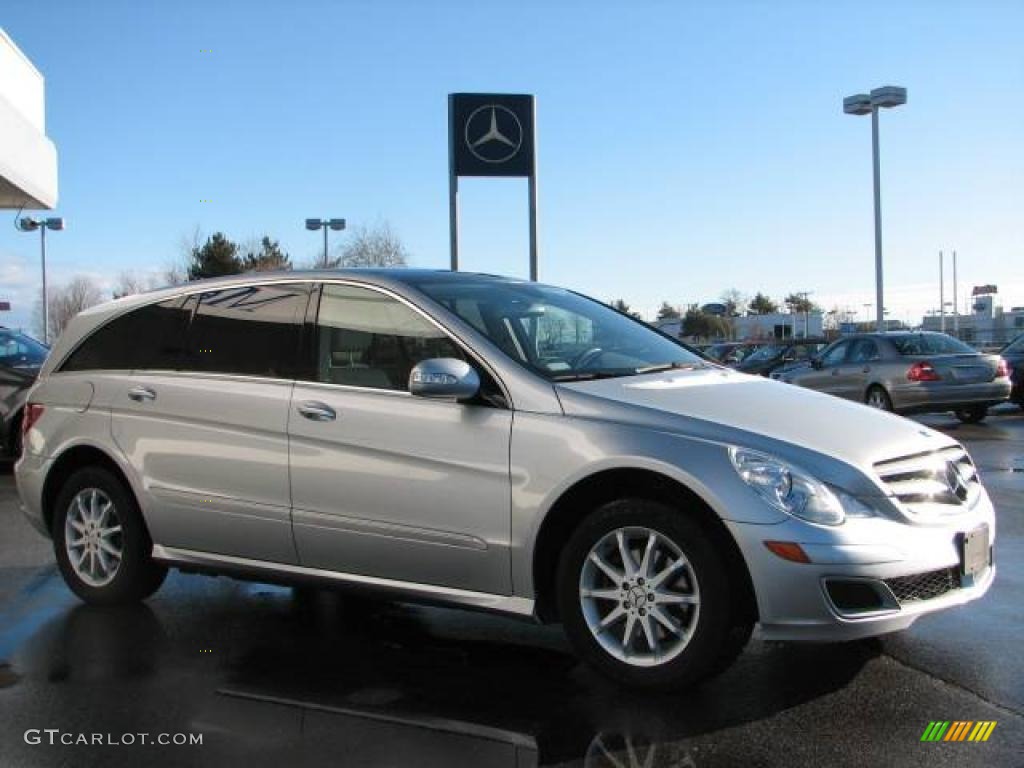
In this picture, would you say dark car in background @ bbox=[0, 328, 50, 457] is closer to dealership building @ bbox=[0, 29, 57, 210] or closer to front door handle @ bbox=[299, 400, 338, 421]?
front door handle @ bbox=[299, 400, 338, 421]

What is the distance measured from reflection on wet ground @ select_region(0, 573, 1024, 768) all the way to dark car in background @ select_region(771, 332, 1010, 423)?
36.3 ft

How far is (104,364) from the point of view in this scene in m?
5.73

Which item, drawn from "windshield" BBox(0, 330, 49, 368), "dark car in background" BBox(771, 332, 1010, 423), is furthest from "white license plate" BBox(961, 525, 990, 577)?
"dark car in background" BBox(771, 332, 1010, 423)

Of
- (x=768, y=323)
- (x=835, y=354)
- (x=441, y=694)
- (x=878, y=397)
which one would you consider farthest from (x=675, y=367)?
(x=768, y=323)

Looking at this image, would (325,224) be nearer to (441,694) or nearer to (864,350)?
(864,350)

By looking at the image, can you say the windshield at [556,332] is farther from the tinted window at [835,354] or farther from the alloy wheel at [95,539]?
the tinted window at [835,354]

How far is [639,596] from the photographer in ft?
13.1

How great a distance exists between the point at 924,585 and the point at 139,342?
4.10 metres

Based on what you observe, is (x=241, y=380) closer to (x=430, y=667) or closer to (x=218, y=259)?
(x=430, y=667)

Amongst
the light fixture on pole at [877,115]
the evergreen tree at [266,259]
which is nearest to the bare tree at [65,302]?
the evergreen tree at [266,259]

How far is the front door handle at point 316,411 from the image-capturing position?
4.68 metres

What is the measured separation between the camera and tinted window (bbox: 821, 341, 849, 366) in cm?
1622

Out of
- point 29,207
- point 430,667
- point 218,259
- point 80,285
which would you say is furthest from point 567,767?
point 80,285

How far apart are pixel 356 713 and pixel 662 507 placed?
1.41 m
